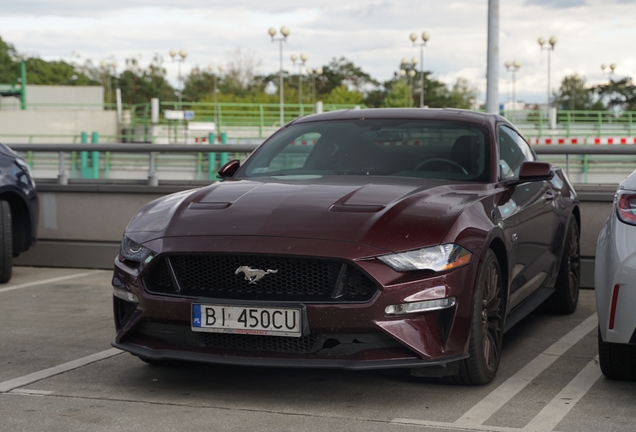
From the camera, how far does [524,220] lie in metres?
5.61

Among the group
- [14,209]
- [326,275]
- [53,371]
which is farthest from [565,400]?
[14,209]

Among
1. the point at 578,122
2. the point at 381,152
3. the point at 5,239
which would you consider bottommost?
the point at 5,239

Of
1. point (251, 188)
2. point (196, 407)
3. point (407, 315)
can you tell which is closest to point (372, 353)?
point (407, 315)

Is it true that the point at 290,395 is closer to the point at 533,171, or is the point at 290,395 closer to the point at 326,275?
the point at 326,275

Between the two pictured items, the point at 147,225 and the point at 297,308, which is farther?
the point at 147,225

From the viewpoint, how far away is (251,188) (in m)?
5.15

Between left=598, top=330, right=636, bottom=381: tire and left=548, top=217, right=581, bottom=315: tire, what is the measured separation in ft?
6.59

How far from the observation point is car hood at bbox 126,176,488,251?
4.37 m

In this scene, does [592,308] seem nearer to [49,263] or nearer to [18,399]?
[18,399]

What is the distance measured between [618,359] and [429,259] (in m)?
1.22

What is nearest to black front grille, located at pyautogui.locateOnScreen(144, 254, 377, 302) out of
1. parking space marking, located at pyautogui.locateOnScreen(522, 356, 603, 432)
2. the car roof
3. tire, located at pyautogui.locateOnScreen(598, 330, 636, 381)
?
parking space marking, located at pyautogui.locateOnScreen(522, 356, 603, 432)

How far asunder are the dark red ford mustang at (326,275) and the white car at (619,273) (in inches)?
21.7

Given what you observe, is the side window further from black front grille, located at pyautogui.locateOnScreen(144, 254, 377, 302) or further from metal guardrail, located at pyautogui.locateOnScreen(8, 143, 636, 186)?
metal guardrail, located at pyautogui.locateOnScreen(8, 143, 636, 186)

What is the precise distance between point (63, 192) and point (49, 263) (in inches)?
29.8
